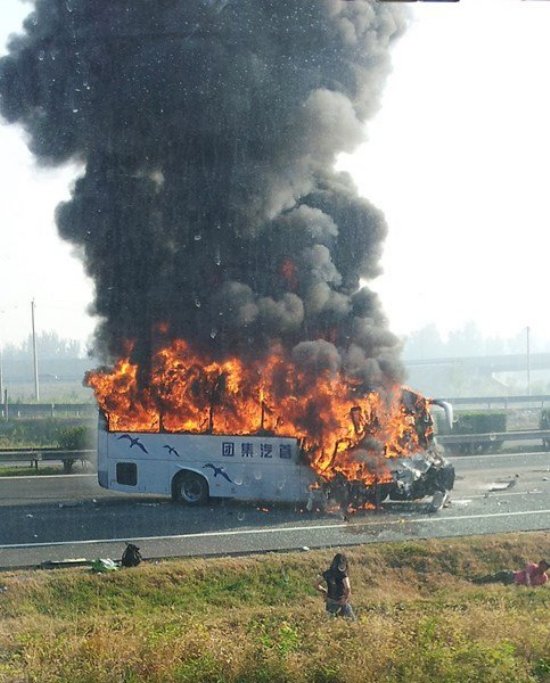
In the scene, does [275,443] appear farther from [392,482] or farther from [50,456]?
[50,456]

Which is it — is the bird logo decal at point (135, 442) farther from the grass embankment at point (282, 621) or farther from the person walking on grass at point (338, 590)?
the person walking on grass at point (338, 590)

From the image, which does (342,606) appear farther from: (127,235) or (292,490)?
(127,235)

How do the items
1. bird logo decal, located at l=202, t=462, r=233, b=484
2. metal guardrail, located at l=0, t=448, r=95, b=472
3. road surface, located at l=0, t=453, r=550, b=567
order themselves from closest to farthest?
road surface, located at l=0, t=453, r=550, b=567, bird logo decal, located at l=202, t=462, r=233, b=484, metal guardrail, located at l=0, t=448, r=95, b=472

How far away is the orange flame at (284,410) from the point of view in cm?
1703

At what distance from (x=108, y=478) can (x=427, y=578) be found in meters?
7.69

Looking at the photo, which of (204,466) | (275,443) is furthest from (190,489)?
(275,443)

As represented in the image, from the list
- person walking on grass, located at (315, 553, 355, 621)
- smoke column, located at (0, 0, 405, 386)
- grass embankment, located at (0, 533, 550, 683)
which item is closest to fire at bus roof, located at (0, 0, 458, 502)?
smoke column, located at (0, 0, 405, 386)

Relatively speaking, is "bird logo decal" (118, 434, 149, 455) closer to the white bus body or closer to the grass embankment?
the white bus body

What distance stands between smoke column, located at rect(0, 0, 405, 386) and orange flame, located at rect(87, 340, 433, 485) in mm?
1311

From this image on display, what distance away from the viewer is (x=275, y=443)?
17094mm

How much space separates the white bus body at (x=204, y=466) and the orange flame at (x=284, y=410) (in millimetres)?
359

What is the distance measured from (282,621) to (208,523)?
652cm

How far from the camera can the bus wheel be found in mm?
17719

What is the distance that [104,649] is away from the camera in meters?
7.58
